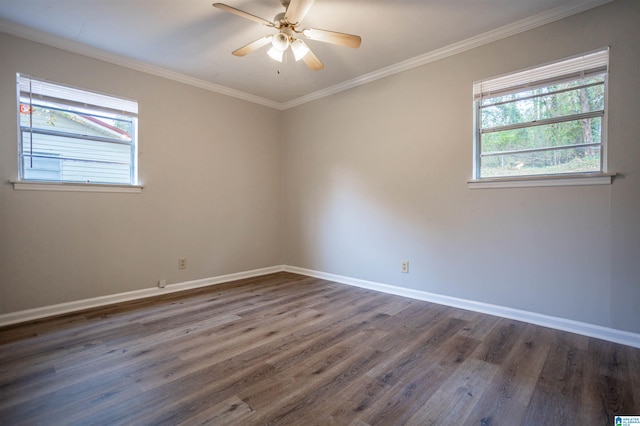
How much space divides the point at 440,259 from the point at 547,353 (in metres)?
1.20

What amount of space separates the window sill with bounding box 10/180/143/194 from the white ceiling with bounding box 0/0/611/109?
4.26ft

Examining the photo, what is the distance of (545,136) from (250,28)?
2.73m

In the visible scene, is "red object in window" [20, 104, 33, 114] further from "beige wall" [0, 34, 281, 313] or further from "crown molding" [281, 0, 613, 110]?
"crown molding" [281, 0, 613, 110]

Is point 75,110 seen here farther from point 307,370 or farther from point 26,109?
point 307,370

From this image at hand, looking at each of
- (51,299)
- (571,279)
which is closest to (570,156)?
(571,279)

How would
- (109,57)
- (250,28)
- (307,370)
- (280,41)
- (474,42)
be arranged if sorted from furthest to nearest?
(109,57) → (474,42) → (250,28) → (280,41) → (307,370)

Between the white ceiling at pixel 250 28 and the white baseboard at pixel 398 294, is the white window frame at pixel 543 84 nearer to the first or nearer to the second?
the white ceiling at pixel 250 28

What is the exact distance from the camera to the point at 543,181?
2.54 metres

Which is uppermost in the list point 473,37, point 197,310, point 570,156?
point 473,37

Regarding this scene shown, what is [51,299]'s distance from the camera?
280cm

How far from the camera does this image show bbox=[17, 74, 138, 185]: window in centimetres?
274

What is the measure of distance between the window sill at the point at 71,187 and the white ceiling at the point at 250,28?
4.26 feet

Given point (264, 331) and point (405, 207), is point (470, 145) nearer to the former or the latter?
point (405, 207)


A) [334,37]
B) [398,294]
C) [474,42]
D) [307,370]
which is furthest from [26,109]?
[474,42]
